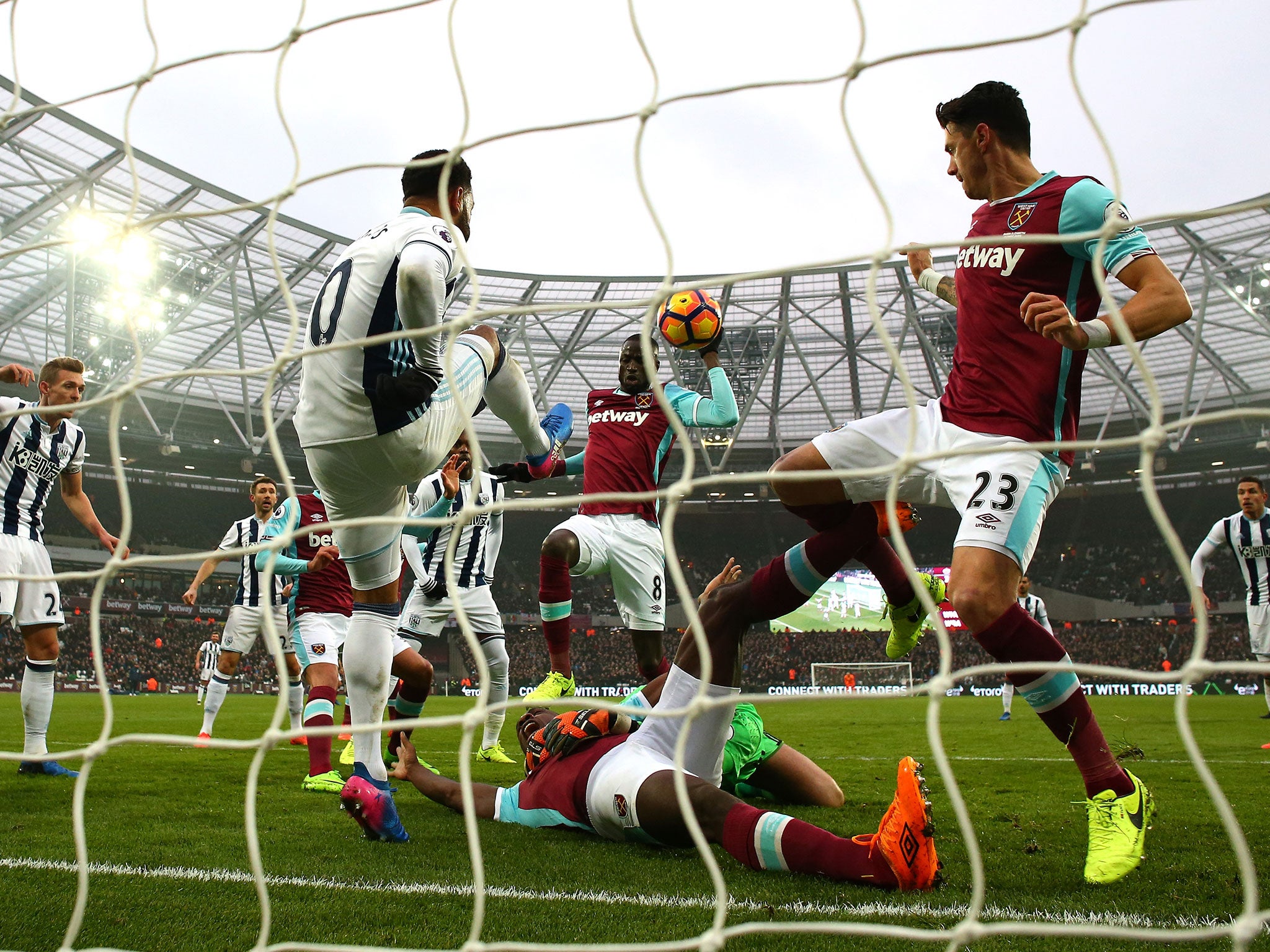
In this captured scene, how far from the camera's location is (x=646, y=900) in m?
2.36

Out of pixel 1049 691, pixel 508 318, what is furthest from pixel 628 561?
pixel 508 318

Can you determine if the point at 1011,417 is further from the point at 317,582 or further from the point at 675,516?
the point at 317,582

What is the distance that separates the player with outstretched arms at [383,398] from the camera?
283 centimetres

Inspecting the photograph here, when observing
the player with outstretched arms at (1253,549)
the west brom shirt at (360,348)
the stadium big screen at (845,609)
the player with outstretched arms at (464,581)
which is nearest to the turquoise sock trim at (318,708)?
the player with outstretched arms at (464,581)

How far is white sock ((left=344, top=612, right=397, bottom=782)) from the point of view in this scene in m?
3.30

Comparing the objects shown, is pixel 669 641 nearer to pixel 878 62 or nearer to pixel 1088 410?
pixel 1088 410

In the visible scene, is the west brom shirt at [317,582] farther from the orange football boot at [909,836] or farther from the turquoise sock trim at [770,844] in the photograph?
the orange football boot at [909,836]

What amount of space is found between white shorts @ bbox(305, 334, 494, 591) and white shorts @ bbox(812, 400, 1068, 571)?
1.17m

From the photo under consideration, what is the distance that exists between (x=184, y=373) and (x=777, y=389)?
27439mm

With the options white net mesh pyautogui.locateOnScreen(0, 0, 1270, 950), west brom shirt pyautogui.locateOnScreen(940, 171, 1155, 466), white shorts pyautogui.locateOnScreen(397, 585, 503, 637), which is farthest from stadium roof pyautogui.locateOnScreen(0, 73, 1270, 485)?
white net mesh pyautogui.locateOnScreen(0, 0, 1270, 950)

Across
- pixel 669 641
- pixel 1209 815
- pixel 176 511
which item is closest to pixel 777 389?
pixel 669 641

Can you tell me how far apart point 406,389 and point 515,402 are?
64cm

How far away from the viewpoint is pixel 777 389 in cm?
2914

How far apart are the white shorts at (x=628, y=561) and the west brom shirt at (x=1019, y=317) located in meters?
3.12
